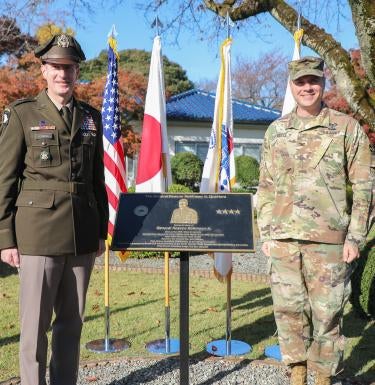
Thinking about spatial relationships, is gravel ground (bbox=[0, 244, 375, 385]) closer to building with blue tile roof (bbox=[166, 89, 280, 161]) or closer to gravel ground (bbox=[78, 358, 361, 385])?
gravel ground (bbox=[78, 358, 361, 385])

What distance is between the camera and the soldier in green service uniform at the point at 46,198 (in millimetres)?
2789

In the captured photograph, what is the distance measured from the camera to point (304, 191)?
119 inches

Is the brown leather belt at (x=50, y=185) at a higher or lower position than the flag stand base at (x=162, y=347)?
higher

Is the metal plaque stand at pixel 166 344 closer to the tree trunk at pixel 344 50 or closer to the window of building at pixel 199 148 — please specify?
the tree trunk at pixel 344 50

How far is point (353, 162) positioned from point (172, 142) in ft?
63.7

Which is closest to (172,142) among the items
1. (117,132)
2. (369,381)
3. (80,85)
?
(80,85)

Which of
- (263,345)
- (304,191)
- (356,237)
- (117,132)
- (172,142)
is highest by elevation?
(172,142)

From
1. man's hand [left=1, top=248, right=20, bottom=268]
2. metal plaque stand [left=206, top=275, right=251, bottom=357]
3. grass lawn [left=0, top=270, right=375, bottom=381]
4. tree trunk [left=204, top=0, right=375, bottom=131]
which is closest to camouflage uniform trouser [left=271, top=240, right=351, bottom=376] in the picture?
grass lawn [left=0, top=270, right=375, bottom=381]

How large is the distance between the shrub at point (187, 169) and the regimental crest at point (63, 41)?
16.1 metres

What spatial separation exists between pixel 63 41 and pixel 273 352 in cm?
320

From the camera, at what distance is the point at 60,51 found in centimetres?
279

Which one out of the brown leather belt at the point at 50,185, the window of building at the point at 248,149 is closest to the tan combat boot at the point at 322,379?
the brown leather belt at the point at 50,185

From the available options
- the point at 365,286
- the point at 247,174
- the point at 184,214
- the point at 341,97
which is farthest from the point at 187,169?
the point at 184,214

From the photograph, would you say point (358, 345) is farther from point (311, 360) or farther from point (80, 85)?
point (80, 85)
